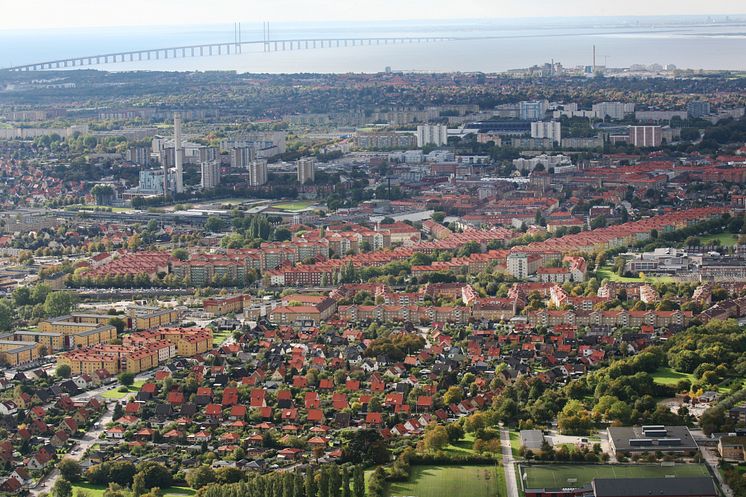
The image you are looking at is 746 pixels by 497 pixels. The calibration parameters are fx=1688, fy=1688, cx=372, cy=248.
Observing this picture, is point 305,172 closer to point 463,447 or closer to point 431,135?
point 431,135

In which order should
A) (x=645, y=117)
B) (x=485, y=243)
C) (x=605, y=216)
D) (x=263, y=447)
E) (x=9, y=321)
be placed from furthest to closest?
1. (x=645, y=117)
2. (x=605, y=216)
3. (x=485, y=243)
4. (x=9, y=321)
5. (x=263, y=447)

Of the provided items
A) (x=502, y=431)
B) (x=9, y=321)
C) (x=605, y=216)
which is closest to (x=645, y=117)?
(x=605, y=216)

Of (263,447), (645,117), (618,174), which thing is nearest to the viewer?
Answer: (263,447)

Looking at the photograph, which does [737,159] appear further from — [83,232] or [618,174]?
[83,232]

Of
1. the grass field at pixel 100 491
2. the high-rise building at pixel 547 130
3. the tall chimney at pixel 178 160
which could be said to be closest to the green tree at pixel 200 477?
the grass field at pixel 100 491

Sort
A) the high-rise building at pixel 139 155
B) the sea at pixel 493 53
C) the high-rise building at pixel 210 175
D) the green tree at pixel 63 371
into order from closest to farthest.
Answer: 1. the green tree at pixel 63 371
2. the high-rise building at pixel 210 175
3. the high-rise building at pixel 139 155
4. the sea at pixel 493 53

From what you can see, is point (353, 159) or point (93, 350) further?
point (353, 159)

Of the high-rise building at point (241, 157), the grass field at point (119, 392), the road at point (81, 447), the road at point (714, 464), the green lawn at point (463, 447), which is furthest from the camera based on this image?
the high-rise building at point (241, 157)

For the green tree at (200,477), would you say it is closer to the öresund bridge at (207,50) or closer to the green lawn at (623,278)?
the green lawn at (623,278)
